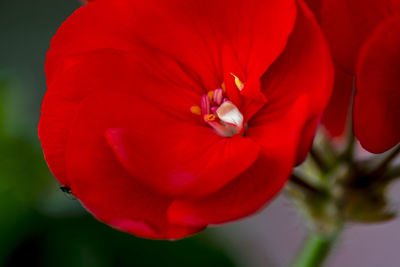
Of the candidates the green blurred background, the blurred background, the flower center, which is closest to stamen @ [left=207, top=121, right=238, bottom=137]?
the flower center

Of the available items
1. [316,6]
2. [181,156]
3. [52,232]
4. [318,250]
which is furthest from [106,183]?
[52,232]

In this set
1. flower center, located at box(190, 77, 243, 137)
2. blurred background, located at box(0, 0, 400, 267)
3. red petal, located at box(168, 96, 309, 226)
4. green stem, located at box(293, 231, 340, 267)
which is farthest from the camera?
blurred background, located at box(0, 0, 400, 267)

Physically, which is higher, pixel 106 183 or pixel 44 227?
pixel 106 183

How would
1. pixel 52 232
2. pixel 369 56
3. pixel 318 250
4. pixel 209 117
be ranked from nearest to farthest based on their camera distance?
1. pixel 369 56
2. pixel 209 117
3. pixel 318 250
4. pixel 52 232

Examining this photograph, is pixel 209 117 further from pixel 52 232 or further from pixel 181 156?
pixel 52 232

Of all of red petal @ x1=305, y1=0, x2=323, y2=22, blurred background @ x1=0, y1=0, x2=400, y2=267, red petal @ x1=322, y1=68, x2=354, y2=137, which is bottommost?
blurred background @ x1=0, y1=0, x2=400, y2=267

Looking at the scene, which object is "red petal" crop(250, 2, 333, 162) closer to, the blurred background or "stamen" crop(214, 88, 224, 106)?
"stamen" crop(214, 88, 224, 106)

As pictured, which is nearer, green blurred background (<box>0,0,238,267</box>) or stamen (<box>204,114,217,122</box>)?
stamen (<box>204,114,217,122</box>)

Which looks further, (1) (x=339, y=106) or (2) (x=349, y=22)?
(1) (x=339, y=106)

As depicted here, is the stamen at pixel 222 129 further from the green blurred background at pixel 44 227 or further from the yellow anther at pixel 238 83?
the green blurred background at pixel 44 227
